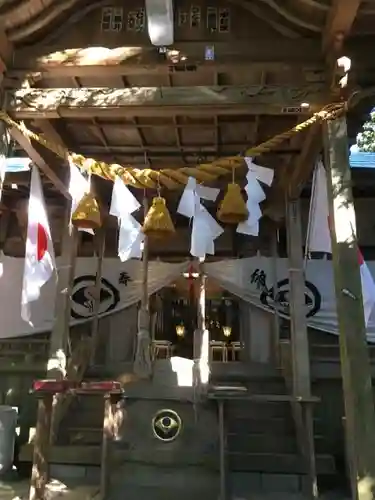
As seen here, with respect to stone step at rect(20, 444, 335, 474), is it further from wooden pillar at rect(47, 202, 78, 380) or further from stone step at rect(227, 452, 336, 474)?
wooden pillar at rect(47, 202, 78, 380)

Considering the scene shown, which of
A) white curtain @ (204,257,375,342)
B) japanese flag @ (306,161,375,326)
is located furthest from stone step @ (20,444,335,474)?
white curtain @ (204,257,375,342)

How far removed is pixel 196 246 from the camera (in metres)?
6.21

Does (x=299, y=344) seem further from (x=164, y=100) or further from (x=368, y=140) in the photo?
(x=368, y=140)

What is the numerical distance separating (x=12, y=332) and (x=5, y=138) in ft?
15.5

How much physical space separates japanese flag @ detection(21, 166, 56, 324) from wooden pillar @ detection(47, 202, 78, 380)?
5.76 feet

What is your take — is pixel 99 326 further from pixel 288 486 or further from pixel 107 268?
pixel 288 486

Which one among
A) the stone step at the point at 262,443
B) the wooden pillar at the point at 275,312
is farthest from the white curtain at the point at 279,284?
the stone step at the point at 262,443

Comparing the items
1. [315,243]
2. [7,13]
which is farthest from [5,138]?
[315,243]

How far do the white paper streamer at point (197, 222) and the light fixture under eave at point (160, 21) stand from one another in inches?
65.6

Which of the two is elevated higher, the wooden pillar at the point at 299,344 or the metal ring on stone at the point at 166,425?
the wooden pillar at the point at 299,344

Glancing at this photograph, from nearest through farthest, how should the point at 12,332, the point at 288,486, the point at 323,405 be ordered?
the point at 288,486 < the point at 323,405 < the point at 12,332

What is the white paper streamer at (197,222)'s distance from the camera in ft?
20.2

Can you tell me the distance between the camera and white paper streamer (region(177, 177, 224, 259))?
6.16 metres

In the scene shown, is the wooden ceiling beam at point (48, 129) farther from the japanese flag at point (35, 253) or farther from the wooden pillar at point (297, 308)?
the wooden pillar at point (297, 308)
